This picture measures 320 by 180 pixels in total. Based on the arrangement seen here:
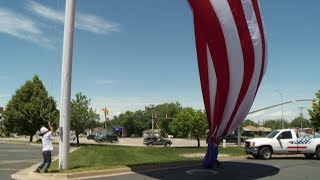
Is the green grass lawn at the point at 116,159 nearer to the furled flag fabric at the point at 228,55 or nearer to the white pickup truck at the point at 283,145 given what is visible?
the white pickup truck at the point at 283,145

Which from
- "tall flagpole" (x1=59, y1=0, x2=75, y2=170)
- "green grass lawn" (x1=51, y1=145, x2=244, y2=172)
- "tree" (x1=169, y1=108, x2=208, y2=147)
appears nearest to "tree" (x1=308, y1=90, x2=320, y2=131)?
"tree" (x1=169, y1=108, x2=208, y2=147)

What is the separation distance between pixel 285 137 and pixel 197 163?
→ 763cm

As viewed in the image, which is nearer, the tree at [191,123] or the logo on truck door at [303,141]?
the logo on truck door at [303,141]

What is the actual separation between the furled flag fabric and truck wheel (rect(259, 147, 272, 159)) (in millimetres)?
9671

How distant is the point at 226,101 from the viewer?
1681cm

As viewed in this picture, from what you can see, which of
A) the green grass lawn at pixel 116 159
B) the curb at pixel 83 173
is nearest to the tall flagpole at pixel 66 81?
the green grass lawn at pixel 116 159

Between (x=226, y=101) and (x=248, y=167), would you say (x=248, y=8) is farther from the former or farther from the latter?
(x=248, y=167)

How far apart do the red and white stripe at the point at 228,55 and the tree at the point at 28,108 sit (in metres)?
46.6

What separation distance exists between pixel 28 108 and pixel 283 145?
1692 inches

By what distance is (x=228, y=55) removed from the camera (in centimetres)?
1628

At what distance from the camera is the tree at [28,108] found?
61.9 metres

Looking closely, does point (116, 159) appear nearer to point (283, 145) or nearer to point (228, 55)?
point (283, 145)

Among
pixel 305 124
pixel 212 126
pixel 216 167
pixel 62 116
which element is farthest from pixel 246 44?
pixel 305 124

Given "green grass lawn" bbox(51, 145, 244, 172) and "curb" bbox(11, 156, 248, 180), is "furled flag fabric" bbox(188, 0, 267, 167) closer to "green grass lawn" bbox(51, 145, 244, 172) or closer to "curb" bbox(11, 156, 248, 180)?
"curb" bbox(11, 156, 248, 180)
